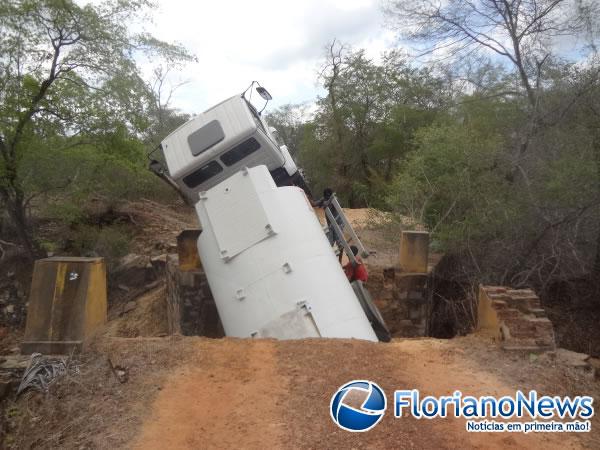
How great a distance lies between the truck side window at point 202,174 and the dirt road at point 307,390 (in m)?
3.22

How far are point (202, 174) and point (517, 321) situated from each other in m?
4.96

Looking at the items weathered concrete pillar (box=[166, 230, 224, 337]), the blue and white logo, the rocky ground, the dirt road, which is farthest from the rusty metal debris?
weathered concrete pillar (box=[166, 230, 224, 337])

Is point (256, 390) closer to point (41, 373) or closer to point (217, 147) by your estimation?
point (41, 373)

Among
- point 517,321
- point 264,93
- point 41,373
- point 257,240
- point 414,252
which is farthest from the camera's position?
point 414,252

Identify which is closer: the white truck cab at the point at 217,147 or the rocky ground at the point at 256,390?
the rocky ground at the point at 256,390

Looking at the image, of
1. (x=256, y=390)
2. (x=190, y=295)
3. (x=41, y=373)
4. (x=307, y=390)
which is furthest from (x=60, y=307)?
(x=190, y=295)

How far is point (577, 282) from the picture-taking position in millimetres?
9188

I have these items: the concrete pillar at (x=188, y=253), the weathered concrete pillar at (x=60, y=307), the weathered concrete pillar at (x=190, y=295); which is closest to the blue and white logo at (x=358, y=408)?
the weathered concrete pillar at (x=60, y=307)

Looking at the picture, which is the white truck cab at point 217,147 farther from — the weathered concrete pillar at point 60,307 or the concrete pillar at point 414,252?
the concrete pillar at point 414,252

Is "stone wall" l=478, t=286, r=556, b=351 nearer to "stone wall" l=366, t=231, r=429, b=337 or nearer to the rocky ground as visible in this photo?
the rocky ground

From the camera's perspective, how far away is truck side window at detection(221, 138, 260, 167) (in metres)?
7.73

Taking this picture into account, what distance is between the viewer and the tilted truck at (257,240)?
608 cm

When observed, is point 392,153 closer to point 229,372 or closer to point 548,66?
point 548,66

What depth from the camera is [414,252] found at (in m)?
9.69
